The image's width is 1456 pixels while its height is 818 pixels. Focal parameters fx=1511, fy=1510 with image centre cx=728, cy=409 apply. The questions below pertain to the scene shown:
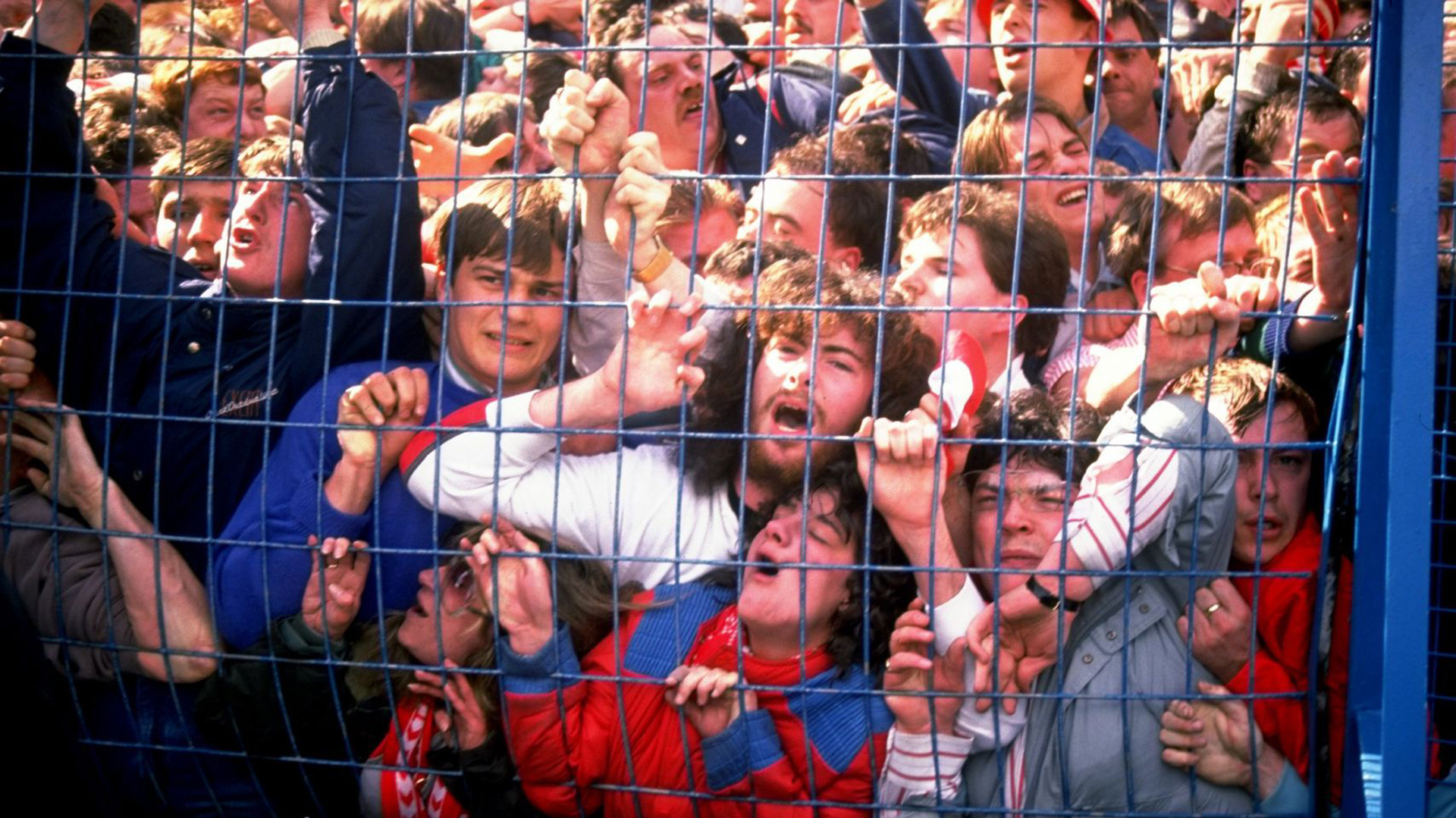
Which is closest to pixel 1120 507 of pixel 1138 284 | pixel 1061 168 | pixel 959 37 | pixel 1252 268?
pixel 1252 268

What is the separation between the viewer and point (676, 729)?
2393mm

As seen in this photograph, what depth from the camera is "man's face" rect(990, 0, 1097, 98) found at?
3.34 metres

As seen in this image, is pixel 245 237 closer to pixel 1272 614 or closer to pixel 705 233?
pixel 705 233

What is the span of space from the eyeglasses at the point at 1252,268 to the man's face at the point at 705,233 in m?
0.90

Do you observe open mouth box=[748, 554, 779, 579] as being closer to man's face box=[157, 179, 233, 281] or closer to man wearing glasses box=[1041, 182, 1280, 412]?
man wearing glasses box=[1041, 182, 1280, 412]

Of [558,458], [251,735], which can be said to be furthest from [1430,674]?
[251,735]

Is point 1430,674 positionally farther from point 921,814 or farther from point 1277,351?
point 921,814

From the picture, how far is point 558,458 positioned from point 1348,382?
3.87ft

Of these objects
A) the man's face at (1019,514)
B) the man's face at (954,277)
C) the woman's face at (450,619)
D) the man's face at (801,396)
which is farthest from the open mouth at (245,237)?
the man's face at (1019,514)

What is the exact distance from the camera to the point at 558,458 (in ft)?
7.47

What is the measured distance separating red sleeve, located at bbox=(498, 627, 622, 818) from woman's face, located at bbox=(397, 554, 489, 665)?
0.12 m

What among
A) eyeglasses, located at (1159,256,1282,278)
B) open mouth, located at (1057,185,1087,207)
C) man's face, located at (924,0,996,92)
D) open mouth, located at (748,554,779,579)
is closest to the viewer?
open mouth, located at (748,554,779,579)

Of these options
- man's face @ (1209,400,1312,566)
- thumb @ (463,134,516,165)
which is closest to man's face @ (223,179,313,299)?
thumb @ (463,134,516,165)

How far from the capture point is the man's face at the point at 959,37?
11.9 feet
